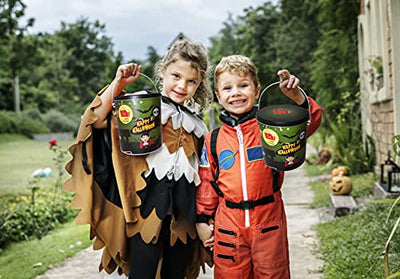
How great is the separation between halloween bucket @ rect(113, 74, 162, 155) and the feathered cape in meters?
0.18

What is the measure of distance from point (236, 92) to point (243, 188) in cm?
41

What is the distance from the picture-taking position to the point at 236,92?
215 centimetres

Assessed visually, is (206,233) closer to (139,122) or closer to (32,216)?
(139,122)

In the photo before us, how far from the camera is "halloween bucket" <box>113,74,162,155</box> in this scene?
6.55 ft

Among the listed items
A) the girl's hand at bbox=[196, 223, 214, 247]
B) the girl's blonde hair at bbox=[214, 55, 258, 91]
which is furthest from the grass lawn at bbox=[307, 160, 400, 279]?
the girl's blonde hair at bbox=[214, 55, 258, 91]

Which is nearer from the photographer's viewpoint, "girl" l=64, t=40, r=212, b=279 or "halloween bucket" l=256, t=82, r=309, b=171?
"halloween bucket" l=256, t=82, r=309, b=171

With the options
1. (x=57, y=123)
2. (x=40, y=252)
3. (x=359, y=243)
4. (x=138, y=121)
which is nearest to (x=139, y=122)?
(x=138, y=121)

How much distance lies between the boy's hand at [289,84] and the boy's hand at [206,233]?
27.0 inches

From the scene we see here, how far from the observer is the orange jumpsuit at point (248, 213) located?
2.07 meters

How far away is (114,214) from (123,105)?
22.7 inches

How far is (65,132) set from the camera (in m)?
25.4

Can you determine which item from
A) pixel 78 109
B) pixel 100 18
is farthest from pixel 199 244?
pixel 100 18

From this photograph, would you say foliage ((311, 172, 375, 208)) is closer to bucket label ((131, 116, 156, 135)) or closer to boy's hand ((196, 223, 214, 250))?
boy's hand ((196, 223, 214, 250))

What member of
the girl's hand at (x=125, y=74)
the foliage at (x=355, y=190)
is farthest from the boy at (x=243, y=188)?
the foliage at (x=355, y=190)
